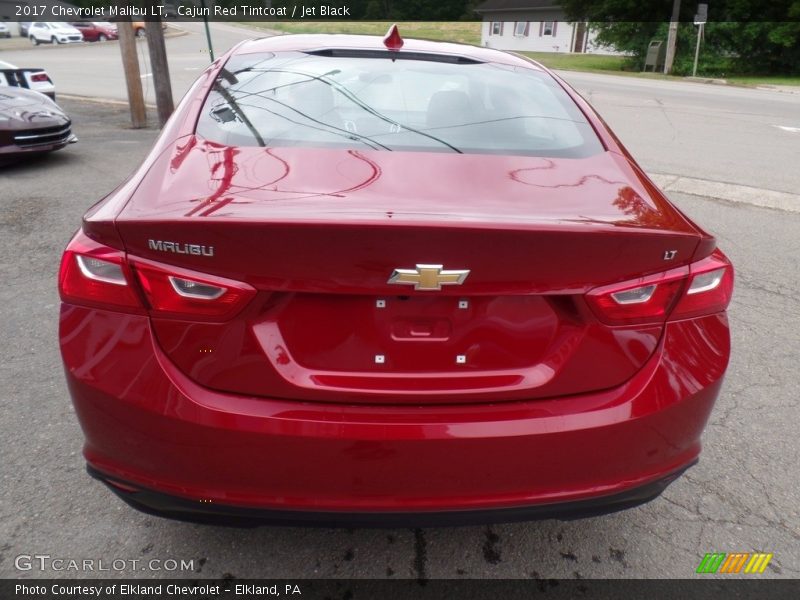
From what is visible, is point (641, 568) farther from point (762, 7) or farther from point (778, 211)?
point (762, 7)

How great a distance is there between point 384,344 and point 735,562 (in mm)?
1527

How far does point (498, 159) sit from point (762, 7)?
32946 mm

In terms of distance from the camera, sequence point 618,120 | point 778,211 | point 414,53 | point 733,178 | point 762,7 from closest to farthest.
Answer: point 414,53
point 778,211
point 733,178
point 618,120
point 762,7

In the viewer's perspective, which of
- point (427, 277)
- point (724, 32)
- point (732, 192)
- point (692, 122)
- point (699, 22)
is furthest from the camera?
point (724, 32)

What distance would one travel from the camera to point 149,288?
169 centimetres

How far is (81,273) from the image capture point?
1.76 m

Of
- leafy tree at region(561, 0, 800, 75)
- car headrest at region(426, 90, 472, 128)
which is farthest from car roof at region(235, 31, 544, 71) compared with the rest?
leafy tree at region(561, 0, 800, 75)

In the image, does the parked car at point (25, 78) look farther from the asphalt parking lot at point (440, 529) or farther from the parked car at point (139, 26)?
the asphalt parking lot at point (440, 529)

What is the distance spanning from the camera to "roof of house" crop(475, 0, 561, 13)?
54.2 metres

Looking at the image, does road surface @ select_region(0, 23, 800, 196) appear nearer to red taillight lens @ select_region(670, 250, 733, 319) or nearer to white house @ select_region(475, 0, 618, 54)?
red taillight lens @ select_region(670, 250, 733, 319)

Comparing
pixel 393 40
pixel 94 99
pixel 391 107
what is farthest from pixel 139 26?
pixel 391 107

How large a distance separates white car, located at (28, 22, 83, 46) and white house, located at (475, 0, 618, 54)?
30394mm

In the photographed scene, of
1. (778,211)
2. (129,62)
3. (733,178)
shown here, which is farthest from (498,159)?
(129,62)

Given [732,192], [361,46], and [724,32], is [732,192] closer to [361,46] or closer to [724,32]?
[361,46]
